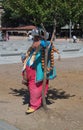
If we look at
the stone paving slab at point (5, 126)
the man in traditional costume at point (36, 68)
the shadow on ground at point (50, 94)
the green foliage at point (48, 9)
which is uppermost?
the green foliage at point (48, 9)

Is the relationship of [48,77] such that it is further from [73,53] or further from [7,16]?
[7,16]

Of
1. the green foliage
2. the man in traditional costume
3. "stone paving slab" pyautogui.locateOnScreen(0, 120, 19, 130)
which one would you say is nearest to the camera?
"stone paving slab" pyautogui.locateOnScreen(0, 120, 19, 130)

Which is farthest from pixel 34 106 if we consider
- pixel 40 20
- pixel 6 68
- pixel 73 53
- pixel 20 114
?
pixel 73 53

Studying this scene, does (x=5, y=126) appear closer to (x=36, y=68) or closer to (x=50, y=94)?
(x=36, y=68)

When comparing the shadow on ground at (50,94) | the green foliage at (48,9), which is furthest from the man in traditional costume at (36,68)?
the shadow on ground at (50,94)

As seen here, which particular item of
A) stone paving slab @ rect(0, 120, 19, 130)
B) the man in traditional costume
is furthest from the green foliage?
stone paving slab @ rect(0, 120, 19, 130)

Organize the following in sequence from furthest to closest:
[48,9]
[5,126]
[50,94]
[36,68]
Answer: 1. [50,94]
2. [36,68]
3. [48,9]
4. [5,126]

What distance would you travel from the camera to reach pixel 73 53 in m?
23.2

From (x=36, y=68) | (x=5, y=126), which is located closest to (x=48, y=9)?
(x=36, y=68)

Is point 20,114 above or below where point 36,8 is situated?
below

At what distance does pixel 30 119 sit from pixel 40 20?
174cm

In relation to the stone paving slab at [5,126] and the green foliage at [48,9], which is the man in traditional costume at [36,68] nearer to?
the green foliage at [48,9]

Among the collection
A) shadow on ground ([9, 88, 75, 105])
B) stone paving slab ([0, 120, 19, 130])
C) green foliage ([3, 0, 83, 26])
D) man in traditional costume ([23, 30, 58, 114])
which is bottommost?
shadow on ground ([9, 88, 75, 105])

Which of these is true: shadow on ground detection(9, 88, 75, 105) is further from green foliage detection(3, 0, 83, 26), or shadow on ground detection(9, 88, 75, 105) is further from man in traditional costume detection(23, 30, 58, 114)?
green foliage detection(3, 0, 83, 26)
